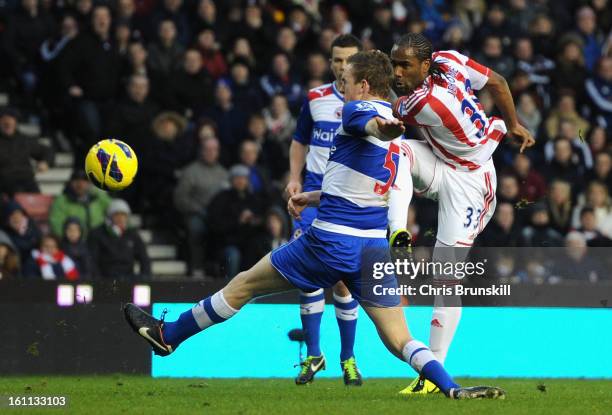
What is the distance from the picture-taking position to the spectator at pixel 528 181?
16.7 meters

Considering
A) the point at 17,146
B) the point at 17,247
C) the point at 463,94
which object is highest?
the point at 463,94

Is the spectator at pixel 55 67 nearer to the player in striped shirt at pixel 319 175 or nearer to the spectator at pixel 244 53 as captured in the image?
the spectator at pixel 244 53

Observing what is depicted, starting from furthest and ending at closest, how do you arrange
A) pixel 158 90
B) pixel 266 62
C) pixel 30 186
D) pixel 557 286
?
1. pixel 266 62
2. pixel 158 90
3. pixel 30 186
4. pixel 557 286

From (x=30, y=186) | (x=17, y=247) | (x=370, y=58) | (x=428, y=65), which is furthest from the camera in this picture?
(x=30, y=186)

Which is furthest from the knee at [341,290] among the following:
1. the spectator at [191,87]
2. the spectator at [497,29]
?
the spectator at [497,29]

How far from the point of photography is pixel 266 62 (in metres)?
18.9

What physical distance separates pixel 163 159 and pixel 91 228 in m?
1.57

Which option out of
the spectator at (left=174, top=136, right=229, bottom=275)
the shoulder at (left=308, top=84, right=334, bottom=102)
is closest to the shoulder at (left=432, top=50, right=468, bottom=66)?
the shoulder at (left=308, top=84, right=334, bottom=102)

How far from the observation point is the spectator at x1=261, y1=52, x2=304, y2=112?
18.1 metres

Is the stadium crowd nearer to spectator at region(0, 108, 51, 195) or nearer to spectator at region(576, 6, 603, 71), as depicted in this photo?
spectator at region(0, 108, 51, 195)

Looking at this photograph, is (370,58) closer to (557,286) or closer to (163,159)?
(557,286)

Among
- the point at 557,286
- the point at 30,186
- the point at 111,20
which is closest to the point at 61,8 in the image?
the point at 111,20

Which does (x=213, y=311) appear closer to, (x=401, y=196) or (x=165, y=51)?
(x=401, y=196)

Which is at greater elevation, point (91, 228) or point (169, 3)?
point (169, 3)
